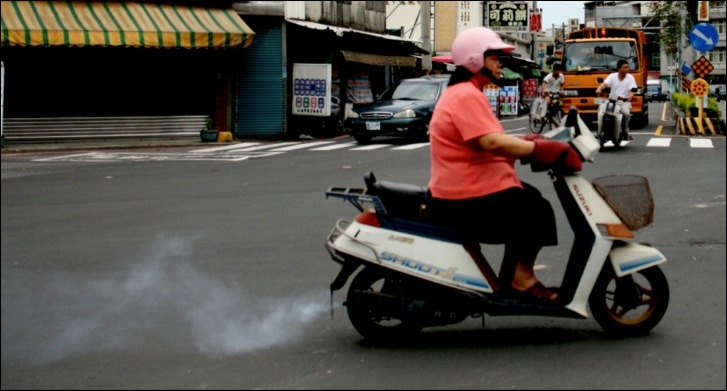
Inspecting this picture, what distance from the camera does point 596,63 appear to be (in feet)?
90.2

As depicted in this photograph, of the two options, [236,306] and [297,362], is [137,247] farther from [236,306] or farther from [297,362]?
[297,362]

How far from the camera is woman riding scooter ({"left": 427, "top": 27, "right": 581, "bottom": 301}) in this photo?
5.07m

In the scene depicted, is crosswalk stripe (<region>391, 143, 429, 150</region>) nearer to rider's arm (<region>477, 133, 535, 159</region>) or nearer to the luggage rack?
the luggage rack

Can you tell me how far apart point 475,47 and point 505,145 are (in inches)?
21.0

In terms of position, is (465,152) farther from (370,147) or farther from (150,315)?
(370,147)

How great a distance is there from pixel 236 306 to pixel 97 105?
63.9 ft

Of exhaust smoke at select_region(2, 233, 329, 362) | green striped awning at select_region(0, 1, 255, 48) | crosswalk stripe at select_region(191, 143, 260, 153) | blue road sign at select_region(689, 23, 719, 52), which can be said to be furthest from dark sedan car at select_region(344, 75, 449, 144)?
exhaust smoke at select_region(2, 233, 329, 362)

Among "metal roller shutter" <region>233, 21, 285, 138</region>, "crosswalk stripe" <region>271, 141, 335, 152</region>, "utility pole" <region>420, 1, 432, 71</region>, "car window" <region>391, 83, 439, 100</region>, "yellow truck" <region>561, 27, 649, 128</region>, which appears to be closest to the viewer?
"crosswalk stripe" <region>271, 141, 335, 152</region>

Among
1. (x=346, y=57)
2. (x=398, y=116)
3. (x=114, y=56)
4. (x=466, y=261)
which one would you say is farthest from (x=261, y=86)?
(x=466, y=261)

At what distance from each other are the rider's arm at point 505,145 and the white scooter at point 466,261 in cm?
27

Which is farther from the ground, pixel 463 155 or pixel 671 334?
pixel 463 155

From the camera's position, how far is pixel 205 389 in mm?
4805

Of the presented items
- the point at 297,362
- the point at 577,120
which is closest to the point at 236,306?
the point at 297,362

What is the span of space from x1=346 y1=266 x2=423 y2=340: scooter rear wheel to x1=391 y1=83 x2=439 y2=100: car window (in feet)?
59.8
